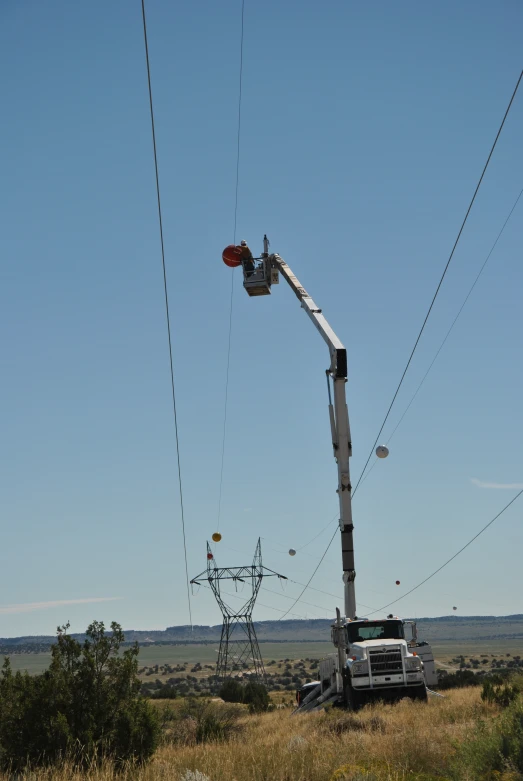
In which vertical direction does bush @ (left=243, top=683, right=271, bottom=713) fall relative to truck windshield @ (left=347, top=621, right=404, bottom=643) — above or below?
below

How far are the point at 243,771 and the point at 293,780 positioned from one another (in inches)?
33.2

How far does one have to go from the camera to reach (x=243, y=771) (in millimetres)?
10766

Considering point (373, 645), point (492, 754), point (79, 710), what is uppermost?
point (373, 645)

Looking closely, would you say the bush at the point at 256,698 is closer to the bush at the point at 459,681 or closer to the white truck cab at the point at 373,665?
the bush at the point at 459,681

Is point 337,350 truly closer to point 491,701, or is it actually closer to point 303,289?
point 303,289

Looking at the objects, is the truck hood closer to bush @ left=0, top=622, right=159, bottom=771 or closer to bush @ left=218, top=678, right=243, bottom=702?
bush @ left=0, top=622, right=159, bottom=771

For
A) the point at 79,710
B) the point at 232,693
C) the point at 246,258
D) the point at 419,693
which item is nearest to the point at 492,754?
the point at 79,710

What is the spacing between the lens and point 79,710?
13406 mm

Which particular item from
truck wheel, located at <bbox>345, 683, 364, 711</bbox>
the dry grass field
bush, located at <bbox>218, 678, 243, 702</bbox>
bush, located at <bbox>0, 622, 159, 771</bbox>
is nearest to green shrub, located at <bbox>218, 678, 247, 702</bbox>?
bush, located at <bbox>218, 678, 243, 702</bbox>

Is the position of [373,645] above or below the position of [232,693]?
above

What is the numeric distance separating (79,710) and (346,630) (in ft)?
35.5

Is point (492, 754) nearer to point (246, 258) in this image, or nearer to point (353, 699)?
point (353, 699)

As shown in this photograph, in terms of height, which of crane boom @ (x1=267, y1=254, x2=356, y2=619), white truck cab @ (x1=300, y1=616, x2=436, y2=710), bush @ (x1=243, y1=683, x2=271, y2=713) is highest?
crane boom @ (x1=267, y1=254, x2=356, y2=619)

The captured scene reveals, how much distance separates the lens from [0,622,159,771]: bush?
1258cm
